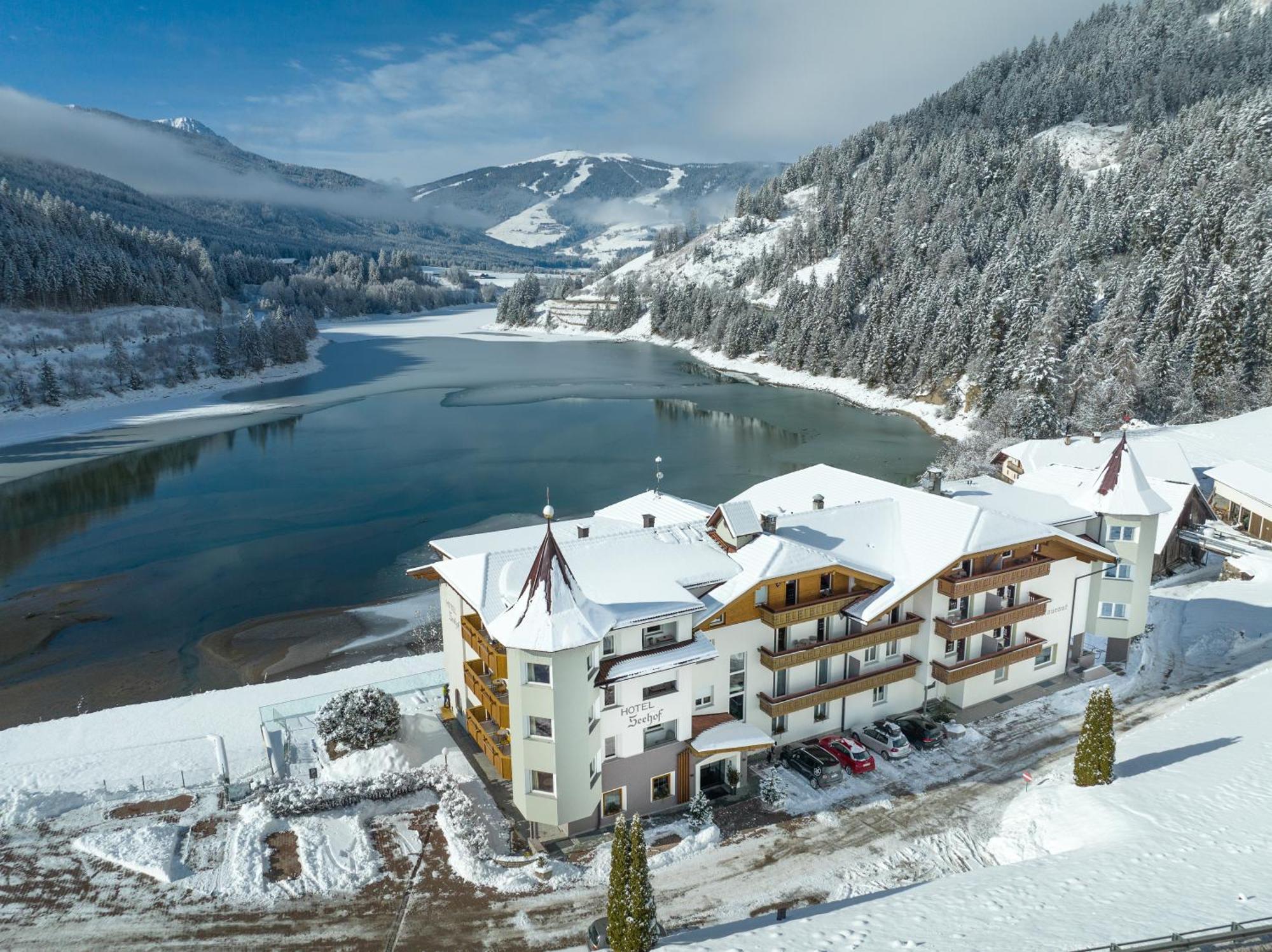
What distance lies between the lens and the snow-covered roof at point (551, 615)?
62.3ft

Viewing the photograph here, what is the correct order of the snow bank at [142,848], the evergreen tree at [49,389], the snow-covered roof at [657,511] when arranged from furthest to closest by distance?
the evergreen tree at [49,389] < the snow-covered roof at [657,511] < the snow bank at [142,848]

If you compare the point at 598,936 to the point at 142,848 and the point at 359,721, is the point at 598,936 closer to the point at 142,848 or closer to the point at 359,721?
the point at 359,721

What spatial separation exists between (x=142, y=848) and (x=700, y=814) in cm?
1415

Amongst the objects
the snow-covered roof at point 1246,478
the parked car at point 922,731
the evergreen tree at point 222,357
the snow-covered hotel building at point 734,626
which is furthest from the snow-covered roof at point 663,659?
the evergreen tree at point 222,357

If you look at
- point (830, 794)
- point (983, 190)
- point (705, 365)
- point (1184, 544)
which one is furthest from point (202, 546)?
point (983, 190)

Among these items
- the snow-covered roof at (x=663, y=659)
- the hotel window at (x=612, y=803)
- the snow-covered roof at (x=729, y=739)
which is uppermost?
the snow-covered roof at (x=663, y=659)

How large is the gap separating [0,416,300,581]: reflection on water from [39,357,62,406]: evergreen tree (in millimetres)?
22997

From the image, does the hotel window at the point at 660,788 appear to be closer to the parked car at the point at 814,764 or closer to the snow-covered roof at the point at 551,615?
the parked car at the point at 814,764

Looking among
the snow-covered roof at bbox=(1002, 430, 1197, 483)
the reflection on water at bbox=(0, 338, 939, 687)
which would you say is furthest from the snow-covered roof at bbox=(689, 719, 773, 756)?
the snow-covered roof at bbox=(1002, 430, 1197, 483)

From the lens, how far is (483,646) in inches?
882

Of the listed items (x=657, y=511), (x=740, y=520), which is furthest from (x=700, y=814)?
(x=657, y=511)

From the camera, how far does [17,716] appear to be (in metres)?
29.8

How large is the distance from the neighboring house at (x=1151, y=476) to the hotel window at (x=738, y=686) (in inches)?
659

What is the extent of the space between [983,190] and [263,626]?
141 metres
